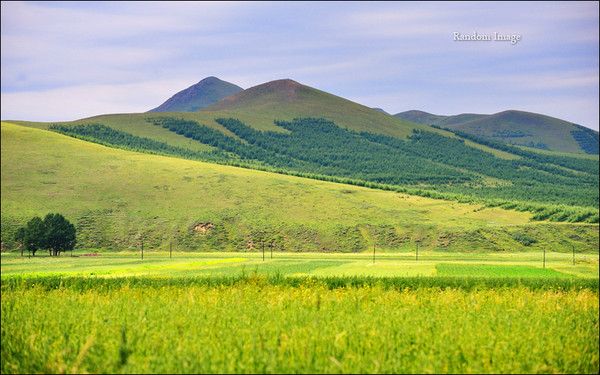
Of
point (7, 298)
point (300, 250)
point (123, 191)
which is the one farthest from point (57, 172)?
point (7, 298)

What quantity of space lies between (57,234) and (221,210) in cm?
3373

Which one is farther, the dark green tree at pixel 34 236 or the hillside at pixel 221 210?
the hillside at pixel 221 210

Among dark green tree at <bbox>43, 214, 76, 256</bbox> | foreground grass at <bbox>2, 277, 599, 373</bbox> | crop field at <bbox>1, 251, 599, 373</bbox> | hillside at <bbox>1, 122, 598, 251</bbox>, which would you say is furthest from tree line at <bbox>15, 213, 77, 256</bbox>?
foreground grass at <bbox>2, 277, 599, 373</bbox>

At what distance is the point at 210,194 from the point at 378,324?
110 meters

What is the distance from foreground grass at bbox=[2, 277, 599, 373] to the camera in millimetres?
15680

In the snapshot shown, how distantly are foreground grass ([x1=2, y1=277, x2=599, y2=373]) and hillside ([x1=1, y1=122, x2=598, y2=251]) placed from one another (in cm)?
8187

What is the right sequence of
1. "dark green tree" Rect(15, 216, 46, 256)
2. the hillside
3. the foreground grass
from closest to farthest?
the foreground grass, "dark green tree" Rect(15, 216, 46, 256), the hillside

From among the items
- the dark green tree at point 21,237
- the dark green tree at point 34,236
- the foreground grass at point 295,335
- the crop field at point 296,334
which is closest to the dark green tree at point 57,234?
the dark green tree at point 34,236

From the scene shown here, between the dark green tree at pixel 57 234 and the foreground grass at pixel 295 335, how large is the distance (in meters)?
67.1

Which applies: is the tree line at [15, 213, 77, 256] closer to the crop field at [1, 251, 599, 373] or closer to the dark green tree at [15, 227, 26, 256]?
the dark green tree at [15, 227, 26, 256]

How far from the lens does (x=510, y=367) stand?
51.1 feet

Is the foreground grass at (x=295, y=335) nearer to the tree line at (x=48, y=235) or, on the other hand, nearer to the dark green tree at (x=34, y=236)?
the dark green tree at (x=34, y=236)

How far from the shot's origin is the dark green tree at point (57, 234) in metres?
88.9

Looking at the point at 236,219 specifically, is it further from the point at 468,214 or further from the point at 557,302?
the point at 557,302
